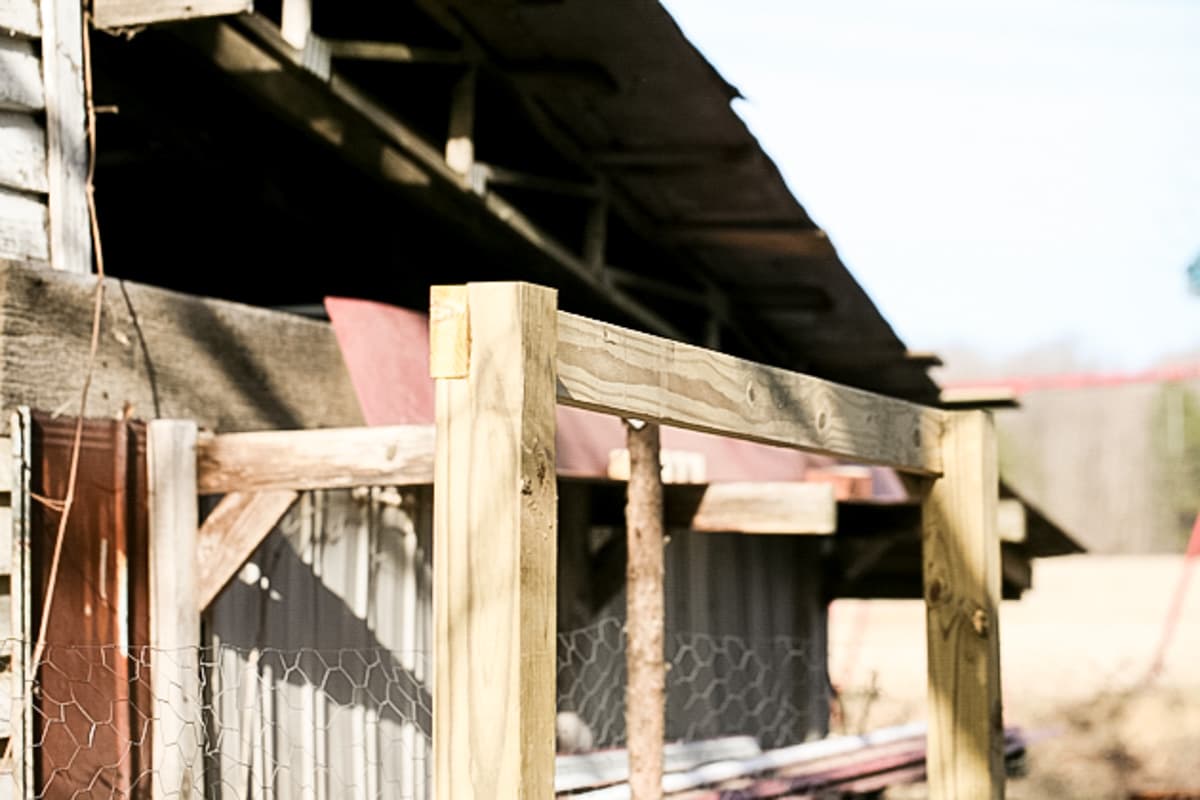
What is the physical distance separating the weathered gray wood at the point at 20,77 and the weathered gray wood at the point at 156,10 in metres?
0.28

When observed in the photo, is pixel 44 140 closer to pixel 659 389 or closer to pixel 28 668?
pixel 28 668

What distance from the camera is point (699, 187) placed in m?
7.09

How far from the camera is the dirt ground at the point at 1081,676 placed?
32.4 feet

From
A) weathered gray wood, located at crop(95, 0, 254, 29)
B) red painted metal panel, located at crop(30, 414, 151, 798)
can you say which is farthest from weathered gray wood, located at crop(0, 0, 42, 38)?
red painted metal panel, located at crop(30, 414, 151, 798)

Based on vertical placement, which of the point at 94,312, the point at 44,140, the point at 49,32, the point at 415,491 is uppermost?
the point at 49,32

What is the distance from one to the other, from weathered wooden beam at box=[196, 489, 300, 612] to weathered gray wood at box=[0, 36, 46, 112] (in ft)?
4.59

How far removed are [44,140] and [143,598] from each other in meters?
1.50

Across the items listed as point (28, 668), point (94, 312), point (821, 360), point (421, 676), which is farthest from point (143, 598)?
point (821, 360)

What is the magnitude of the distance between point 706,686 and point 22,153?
515 centimetres

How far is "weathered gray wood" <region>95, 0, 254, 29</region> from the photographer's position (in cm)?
513

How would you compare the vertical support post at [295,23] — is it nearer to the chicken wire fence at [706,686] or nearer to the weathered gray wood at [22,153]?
the weathered gray wood at [22,153]

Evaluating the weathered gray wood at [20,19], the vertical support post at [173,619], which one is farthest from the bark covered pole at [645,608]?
the weathered gray wood at [20,19]

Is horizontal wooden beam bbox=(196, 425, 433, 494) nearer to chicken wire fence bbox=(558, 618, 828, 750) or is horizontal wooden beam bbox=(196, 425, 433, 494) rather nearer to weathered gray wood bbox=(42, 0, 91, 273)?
weathered gray wood bbox=(42, 0, 91, 273)

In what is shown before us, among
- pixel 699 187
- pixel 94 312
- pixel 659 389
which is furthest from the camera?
pixel 699 187
